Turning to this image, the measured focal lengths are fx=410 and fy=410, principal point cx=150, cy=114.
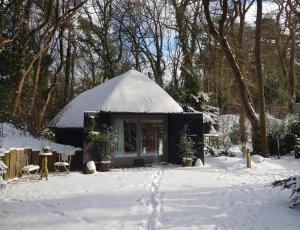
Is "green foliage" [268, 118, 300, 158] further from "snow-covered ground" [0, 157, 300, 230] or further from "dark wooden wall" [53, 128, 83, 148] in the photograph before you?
"dark wooden wall" [53, 128, 83, 148]

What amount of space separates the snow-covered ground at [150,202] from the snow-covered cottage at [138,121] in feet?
8.01

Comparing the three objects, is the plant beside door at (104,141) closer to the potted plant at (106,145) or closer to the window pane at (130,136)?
the potted plant at (106,145)

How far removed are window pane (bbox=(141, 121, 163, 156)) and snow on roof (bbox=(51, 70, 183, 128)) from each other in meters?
0.85

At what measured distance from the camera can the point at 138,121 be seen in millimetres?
15898

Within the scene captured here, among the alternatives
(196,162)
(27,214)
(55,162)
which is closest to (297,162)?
(196,162)

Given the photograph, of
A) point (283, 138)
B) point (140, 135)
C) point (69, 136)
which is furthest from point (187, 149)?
point (283, 138)

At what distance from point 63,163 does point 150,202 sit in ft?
16.7

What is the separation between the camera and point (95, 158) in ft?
47.1

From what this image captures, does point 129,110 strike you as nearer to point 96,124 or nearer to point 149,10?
point 96,124

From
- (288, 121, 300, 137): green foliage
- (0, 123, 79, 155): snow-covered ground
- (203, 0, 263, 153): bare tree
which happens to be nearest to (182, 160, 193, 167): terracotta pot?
(203, 0, 263, 153): bare tree

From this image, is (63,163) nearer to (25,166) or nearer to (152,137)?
(25,166)

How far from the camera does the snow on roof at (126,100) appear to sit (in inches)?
599

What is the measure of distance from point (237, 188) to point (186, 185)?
137cm

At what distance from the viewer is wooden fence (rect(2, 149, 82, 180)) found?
38.7ft
